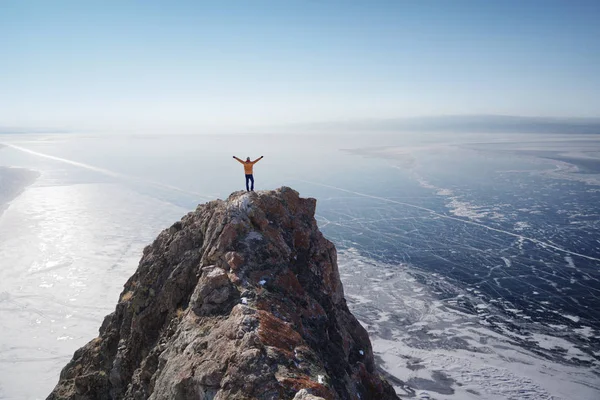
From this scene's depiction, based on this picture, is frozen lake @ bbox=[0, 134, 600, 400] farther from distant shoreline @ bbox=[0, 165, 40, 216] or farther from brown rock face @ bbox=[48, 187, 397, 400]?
brown rock face @ bbox=[48, 187, 397, 400]

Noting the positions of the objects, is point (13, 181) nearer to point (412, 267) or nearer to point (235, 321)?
point (412, 267)

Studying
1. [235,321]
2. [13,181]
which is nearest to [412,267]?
[235,321]

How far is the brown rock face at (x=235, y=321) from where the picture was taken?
741cm

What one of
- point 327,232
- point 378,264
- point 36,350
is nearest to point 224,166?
point 327,232

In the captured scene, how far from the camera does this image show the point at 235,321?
8055mm

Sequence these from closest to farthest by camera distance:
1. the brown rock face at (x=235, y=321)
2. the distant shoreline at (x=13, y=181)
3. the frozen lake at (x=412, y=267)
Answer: the brown rock face at (x=235, y=321) → the frozen lake at (x=412, y=267) → the distant shoreline at (x=13, y=181)

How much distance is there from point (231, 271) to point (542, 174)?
71.6 m

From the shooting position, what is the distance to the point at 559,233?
39.3 m

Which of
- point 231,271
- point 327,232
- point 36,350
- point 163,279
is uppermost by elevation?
point 231,271

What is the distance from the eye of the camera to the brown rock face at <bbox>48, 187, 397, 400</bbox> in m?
7.41

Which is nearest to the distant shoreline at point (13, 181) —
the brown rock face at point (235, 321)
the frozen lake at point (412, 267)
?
the frozen lake at point (412, 267)

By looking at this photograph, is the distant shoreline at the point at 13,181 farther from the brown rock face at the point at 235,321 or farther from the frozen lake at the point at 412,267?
the brown rock face at the point at 235,321

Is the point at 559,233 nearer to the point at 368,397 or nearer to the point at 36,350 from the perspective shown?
the point at 368,397

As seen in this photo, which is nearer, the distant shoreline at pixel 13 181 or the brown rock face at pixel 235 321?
the brown rock face at pixel 235 321
